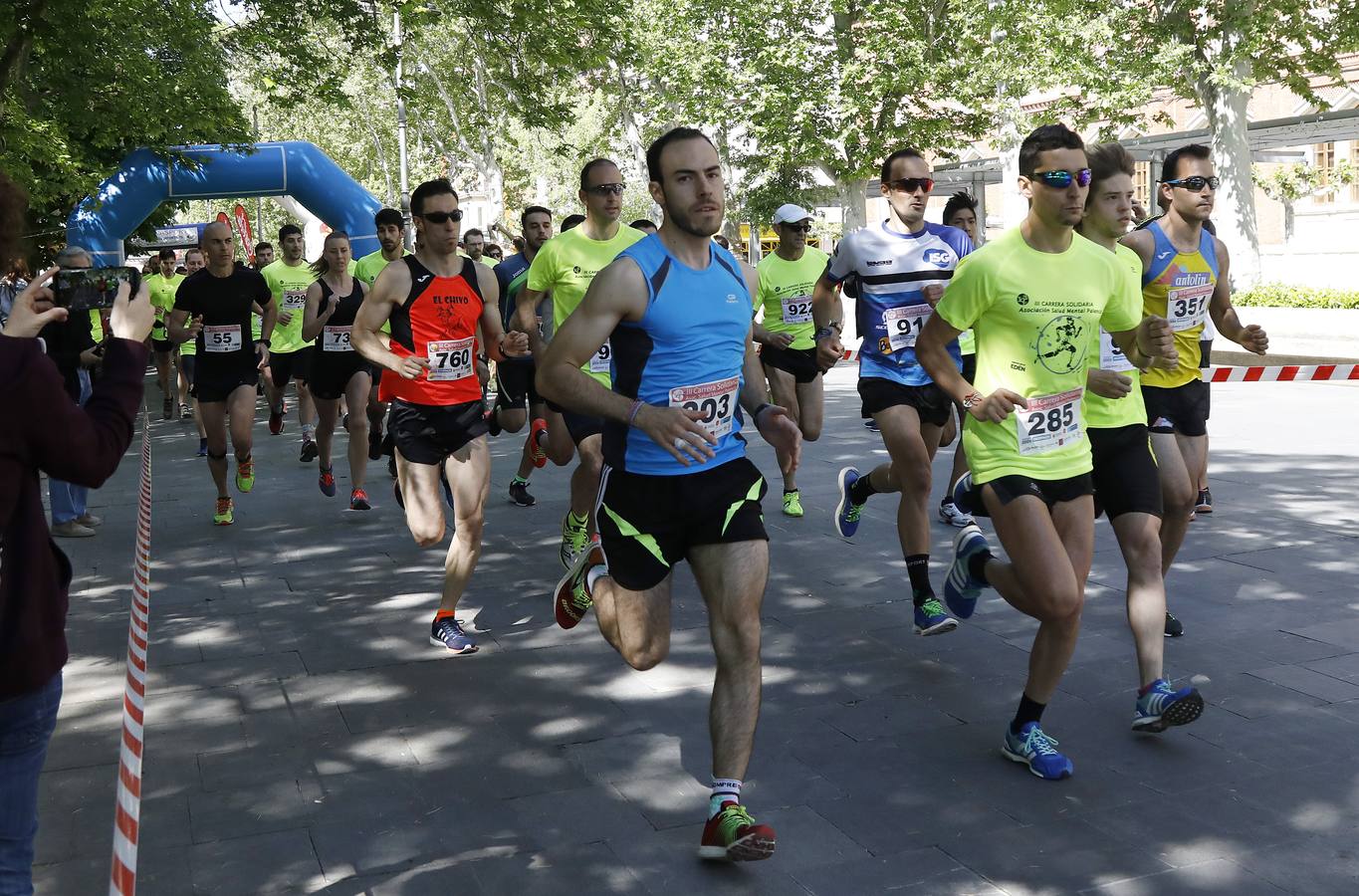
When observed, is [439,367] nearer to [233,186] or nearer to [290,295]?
[290,295]

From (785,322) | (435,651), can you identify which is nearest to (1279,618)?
(435,651)

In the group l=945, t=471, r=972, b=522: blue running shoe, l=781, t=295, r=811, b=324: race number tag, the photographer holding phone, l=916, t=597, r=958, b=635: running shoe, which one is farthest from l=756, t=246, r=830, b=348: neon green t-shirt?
the photographer holding phone

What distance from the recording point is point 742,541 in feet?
13.9

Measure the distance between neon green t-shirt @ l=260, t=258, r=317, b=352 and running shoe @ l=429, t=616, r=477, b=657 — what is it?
7524 mm

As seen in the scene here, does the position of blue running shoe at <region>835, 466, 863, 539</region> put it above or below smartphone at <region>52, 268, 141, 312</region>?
below

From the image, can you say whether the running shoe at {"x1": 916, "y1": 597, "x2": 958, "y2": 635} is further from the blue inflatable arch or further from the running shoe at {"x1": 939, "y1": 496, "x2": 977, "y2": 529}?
the blue inflatable arch

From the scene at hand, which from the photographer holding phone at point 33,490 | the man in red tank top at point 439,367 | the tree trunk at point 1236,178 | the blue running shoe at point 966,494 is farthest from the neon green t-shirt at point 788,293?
the tree trunk at point 1236,178

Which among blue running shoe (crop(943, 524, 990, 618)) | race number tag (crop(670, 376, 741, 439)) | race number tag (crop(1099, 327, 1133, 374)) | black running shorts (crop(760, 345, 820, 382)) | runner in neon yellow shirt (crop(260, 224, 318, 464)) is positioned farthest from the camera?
runner in neon yellow shirt (crop(260, 224, 318, 464))

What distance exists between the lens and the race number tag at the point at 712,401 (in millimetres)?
4383

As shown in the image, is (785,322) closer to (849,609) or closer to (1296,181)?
(849,609)

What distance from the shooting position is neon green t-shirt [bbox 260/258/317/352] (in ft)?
44.1

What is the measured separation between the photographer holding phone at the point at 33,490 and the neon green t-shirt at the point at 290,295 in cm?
1065

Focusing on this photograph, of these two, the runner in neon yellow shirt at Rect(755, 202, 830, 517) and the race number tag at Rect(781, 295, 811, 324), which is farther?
the race number tag at Rect(781, 295, 811, 324)

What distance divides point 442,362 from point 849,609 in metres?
2.26
